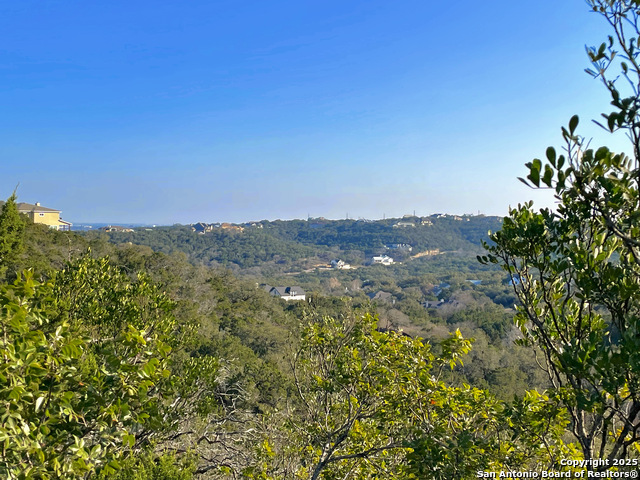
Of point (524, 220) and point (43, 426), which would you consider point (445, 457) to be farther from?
point (43, 426)

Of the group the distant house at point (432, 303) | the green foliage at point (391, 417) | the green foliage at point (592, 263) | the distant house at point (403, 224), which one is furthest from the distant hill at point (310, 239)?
the green foliage at point (592, 263)

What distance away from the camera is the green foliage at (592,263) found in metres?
1.83

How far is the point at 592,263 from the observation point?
2.12 meters

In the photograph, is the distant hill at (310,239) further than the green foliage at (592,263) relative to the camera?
Yes

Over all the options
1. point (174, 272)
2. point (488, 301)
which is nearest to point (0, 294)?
point (174, 272)

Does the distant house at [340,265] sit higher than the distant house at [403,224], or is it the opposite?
the distant house at [403,224]

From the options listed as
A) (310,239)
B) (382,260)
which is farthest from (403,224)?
(382,260)

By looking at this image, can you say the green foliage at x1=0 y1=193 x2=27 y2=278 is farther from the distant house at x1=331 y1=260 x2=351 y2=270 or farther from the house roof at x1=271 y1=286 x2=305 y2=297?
the distant house at x1=331 y1=260 x2=351 y2=270

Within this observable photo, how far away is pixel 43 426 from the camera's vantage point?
189 centimetres

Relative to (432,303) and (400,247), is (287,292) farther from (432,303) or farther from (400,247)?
(400,247)

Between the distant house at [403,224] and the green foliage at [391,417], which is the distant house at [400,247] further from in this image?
the green foliage at [391,417]

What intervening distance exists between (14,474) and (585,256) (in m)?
2.75

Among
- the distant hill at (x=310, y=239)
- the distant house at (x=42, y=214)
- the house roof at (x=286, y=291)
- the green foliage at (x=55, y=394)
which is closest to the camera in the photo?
the green foliage at (x=55, y=394)

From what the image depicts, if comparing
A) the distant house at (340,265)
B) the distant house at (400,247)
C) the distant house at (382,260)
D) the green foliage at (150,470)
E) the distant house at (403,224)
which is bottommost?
the distant house at (340,265)
